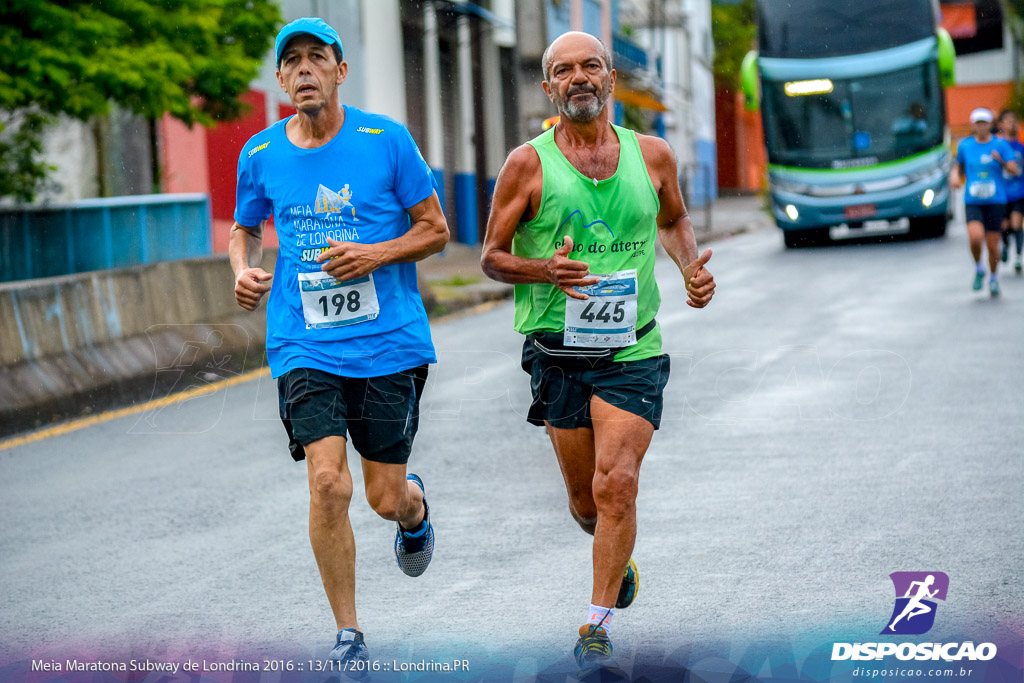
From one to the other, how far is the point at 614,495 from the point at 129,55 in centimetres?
893

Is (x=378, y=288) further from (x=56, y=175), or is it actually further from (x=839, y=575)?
(x=56, y=175)

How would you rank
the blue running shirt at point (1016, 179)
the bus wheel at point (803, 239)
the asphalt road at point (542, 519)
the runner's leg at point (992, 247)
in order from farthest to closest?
the bus wheel at point (803, 239)
the blue running shirt at point (1016, 179)
the runner's leg at point (992, 247)
the asphalt road at point (542, 519)

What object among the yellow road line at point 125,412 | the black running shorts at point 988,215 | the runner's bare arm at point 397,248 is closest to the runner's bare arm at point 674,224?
the runner's bare arm at point 397,248

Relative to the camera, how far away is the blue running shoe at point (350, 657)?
4316 millimetres

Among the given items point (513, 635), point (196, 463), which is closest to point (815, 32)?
point (196, 463)

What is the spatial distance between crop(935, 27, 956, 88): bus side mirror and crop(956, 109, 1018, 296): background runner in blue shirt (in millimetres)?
908

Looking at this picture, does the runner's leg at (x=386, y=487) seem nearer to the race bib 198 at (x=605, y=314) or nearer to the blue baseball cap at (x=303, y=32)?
the race bib 198 at (x=605, y=314)

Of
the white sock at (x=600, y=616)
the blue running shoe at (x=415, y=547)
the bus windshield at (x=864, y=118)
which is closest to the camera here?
the white sock at (x=600, y=616)

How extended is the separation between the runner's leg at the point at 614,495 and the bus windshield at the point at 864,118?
9.89 meters

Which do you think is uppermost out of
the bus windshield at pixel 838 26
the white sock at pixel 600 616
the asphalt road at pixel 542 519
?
the bus windshield at pixel 838 26

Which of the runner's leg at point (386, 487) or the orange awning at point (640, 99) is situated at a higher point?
the orange awning at point (640, 99)

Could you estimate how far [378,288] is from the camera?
4617 mm

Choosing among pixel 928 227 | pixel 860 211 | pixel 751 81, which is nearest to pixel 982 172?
pixel 860 211

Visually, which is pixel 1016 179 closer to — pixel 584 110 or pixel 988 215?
pixel 988 215
